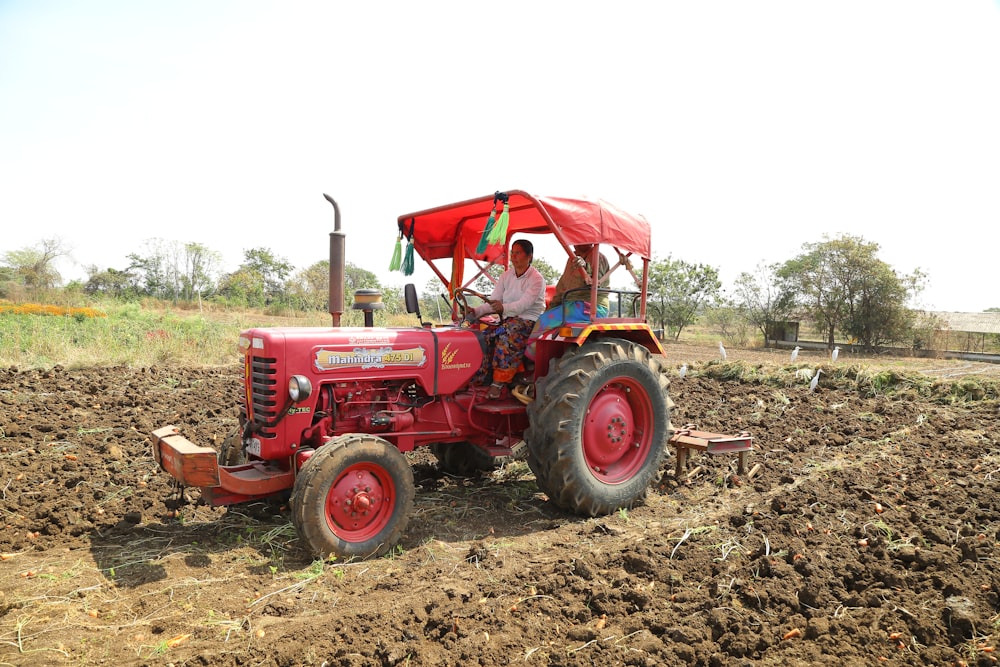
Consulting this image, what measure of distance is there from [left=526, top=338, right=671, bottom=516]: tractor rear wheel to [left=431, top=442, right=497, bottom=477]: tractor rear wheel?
1.05 m

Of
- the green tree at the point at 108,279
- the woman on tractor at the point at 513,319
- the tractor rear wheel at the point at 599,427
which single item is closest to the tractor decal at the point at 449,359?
the woman on tractor at the point at 513,319

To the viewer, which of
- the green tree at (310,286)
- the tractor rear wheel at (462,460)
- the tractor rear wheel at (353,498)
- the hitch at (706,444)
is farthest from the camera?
the green tree at (310,286)

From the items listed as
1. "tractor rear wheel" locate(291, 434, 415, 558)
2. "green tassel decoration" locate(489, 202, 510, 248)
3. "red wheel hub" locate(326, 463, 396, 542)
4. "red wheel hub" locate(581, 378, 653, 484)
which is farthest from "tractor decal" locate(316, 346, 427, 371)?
"red wheel hub" locate(581, 378, 653, 484)

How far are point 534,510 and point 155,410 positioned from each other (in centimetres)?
458

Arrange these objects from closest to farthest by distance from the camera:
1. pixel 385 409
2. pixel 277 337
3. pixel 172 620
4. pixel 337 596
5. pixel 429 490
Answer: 1. pixel 172 620
2. pixel 337 596
3. pixel 277 337
4. pixel 385 409
5. pixel 429 490

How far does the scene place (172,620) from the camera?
291 centimetres

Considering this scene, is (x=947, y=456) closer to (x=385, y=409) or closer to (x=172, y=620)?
(x=385, y=409)

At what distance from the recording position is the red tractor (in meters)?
3.69

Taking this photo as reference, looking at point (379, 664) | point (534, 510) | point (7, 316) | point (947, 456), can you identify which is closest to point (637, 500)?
point (534, 510)

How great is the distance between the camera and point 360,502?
3.71 m

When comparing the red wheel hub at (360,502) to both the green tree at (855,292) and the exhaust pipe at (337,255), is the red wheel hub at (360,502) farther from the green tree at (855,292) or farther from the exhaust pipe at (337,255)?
the green tree at (855,292)

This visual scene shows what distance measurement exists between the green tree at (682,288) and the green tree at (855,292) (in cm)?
341

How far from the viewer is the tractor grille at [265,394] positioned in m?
3.86

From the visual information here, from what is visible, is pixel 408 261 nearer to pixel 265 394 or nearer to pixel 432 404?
pixel 432 404
